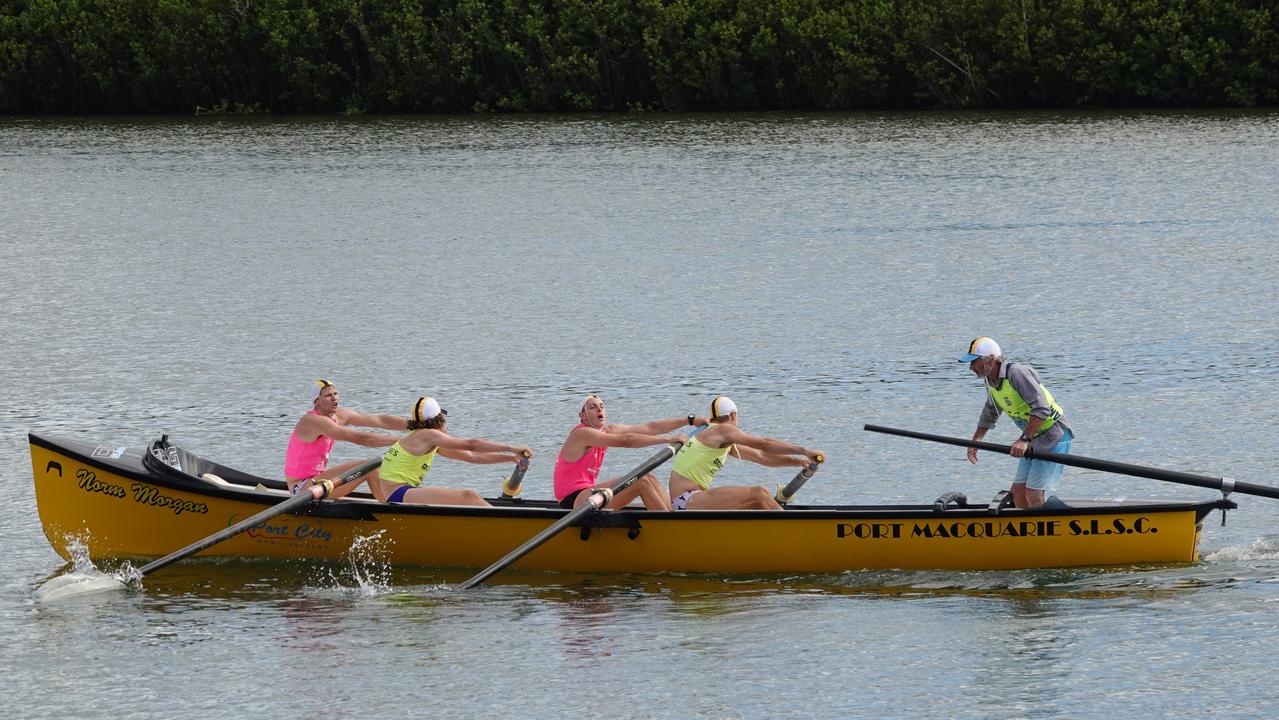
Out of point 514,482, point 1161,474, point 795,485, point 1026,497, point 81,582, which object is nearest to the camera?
point 1161,474

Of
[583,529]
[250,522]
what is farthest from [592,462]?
[250,522]

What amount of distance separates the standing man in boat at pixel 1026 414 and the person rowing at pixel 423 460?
427cm

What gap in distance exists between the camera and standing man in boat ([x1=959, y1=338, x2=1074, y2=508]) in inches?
604

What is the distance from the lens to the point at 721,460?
1619 cm

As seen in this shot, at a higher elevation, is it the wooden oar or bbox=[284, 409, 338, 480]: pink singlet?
bbox=[284, 409, 338, 480]: pink singlet

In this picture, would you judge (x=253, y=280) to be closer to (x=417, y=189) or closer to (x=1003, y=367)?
(x=417, y=189)

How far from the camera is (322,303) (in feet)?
106

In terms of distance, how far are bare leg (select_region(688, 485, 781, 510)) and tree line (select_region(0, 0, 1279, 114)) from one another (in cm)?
4977

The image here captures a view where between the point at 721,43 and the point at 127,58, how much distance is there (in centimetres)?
2643

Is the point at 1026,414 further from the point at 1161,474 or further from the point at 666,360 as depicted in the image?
the point at 666,360

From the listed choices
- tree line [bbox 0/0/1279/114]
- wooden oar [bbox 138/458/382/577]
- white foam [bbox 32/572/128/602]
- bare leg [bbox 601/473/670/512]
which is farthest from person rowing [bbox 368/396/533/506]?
tree line [bbox 0/0/1279/114]

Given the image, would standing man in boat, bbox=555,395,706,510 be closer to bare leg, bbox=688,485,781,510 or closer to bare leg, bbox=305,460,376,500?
bare leg, bbox=688,485,781,510

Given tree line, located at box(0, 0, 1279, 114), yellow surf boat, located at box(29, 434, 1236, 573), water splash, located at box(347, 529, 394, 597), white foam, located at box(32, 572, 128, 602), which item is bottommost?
white foam, located at box(32, 572, 128, 602)

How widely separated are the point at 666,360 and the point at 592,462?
10331 mm
